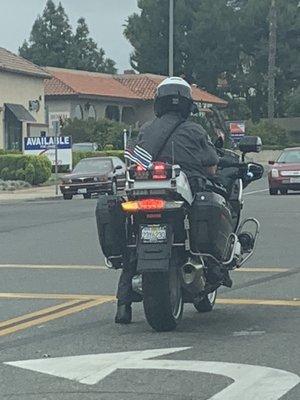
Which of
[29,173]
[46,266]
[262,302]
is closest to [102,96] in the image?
[29,173]

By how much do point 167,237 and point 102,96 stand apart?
5538 centimetres

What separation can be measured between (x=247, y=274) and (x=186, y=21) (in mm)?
65330

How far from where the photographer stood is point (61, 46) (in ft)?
312

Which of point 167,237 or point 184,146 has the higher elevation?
point 184,146

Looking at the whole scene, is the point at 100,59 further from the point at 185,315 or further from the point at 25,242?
the point at 185,315

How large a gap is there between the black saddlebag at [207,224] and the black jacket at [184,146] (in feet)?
1.18

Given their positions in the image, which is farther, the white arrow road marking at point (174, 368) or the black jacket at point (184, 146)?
the black jacket at point (184, 146)

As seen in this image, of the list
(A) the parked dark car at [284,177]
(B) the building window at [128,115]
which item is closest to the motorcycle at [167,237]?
(A) the parked dark car at [284,177]

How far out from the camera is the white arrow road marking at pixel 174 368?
6.10m

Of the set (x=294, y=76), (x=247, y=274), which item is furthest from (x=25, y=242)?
(x=294, y=76)

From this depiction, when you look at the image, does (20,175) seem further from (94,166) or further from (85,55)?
(85,55)

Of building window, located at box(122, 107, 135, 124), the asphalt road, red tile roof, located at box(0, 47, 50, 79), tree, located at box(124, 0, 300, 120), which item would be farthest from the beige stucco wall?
the asphalt road

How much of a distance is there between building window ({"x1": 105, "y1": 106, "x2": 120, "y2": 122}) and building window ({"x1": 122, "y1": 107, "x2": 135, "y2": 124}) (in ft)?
3.84

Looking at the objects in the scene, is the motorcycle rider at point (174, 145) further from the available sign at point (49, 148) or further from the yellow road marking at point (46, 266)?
the available sign at point (49, 148)
